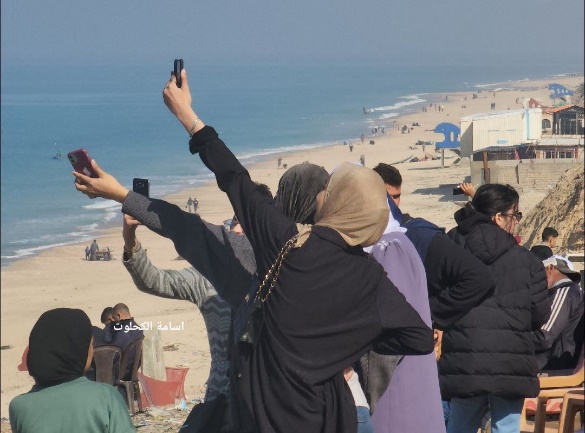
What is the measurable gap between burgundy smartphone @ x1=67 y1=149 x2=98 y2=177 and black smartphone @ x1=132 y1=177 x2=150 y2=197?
129 mm

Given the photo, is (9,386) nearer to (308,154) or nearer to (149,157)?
(308,154)

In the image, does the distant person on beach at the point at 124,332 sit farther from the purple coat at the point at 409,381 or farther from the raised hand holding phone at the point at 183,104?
the raised hand holding phone at the point at 183,104

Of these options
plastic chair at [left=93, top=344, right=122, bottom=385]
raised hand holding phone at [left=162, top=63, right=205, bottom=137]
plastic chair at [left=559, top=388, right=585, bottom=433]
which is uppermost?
raised hand holding phone at [left=162, top=63, right=205, bottom=137]

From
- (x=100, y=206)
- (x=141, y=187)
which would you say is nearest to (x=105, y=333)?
(x=141, y=187)

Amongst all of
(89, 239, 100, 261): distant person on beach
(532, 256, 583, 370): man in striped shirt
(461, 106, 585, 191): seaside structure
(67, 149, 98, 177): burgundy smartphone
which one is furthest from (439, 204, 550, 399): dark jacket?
(89, 239, 100, 261): distant person on beach

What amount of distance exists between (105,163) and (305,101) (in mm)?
43223

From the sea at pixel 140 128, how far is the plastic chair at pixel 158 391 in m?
2.64

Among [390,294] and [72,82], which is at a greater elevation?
[72,82]

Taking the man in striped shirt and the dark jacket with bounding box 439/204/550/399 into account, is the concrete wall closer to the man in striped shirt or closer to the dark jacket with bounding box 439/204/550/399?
the man in striped shirt

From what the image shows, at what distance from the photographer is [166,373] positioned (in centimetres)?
862

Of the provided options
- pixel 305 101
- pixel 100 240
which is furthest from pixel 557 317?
pixel 305 101

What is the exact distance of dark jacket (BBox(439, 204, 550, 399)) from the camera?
3914 mm

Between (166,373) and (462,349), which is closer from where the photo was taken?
(462,349)

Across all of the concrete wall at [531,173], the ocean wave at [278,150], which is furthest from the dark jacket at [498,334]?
the ocean wave at [278,150]
